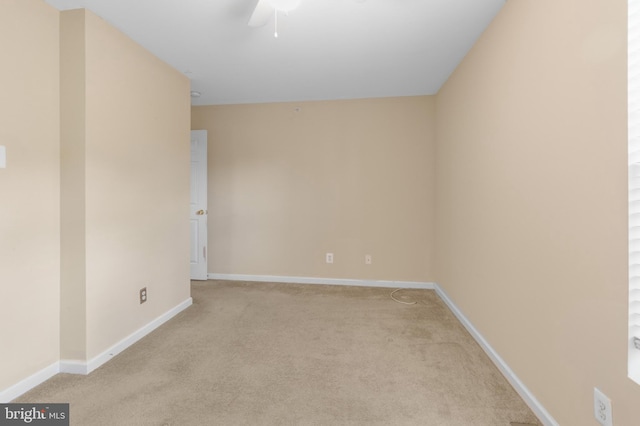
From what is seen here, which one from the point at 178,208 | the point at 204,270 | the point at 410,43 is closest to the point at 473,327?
the point at 410,43

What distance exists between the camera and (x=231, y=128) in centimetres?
412

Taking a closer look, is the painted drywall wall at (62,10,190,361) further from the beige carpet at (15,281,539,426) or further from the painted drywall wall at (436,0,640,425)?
the painted drywall wall at (436,0,640,425)

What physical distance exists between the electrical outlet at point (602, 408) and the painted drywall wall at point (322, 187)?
Result: 8.67ft

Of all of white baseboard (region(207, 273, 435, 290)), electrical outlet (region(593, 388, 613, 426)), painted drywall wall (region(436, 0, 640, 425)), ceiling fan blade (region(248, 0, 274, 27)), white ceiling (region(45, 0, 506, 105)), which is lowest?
white baseboard (region(207, 273, 435, 290))

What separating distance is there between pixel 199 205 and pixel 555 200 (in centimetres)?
379

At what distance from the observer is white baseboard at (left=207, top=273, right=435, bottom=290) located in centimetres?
383

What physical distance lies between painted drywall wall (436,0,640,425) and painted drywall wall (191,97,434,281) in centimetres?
139

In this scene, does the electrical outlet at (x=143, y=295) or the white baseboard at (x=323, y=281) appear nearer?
the electrical outlet at (x=143, y=295)

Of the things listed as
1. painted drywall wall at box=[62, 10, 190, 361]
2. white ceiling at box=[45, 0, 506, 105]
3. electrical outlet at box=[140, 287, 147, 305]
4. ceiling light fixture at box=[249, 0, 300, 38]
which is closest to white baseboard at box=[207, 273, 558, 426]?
painted drywall wall at box=[62, 10, 190, 361]

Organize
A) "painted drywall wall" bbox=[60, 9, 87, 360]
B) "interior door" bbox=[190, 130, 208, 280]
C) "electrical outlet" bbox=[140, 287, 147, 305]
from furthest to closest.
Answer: "interior door" bbox=[190, 130, 208, 280]
"electrical outlet" bbox=[140, 287, 147, 305]
"painted drywall wall" bbox=[60, 9, 87, 360]

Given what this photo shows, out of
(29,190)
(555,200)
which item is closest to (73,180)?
(29,190)

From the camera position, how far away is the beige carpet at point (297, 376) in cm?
158

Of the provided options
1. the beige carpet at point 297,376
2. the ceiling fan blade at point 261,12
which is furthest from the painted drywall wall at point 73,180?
the ceiling fan blade at point 261,12

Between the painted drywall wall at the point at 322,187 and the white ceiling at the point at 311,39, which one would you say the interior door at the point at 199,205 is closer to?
the painted drywall wall at the point at 322,187
